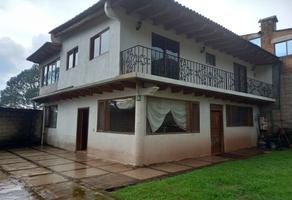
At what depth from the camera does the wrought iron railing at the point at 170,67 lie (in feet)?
30.1

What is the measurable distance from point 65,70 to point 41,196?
31.3 ft

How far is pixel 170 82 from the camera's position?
887cm

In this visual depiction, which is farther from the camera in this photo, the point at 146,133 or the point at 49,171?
the point at 146,133

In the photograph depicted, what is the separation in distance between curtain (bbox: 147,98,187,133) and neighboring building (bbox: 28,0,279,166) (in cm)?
4

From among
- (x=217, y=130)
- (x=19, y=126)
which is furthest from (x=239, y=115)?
(x=19, y=126)

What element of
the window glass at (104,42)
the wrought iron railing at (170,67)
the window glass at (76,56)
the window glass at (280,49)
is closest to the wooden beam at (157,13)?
the wrought iron railing at (170,67)

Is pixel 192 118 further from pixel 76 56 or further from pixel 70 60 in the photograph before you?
pixel 70 60

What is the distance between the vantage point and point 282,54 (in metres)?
16.7

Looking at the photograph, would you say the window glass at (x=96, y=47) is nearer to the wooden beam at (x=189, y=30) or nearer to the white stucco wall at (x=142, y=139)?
the white stucco wall at (x=142, y=139)

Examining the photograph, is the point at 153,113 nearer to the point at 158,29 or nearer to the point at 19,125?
the point at 158,29

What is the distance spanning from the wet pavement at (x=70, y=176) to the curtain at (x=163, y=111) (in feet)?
5.27

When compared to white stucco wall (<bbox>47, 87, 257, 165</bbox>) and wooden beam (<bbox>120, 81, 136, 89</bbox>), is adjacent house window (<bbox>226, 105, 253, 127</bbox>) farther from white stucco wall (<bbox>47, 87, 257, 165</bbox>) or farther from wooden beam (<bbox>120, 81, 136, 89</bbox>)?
wooden beam (<bbox>120, 81, 136, 89</bbox>)

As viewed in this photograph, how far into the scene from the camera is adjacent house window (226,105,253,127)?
45.6 feet

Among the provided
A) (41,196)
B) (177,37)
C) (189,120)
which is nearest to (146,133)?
(189,120)
